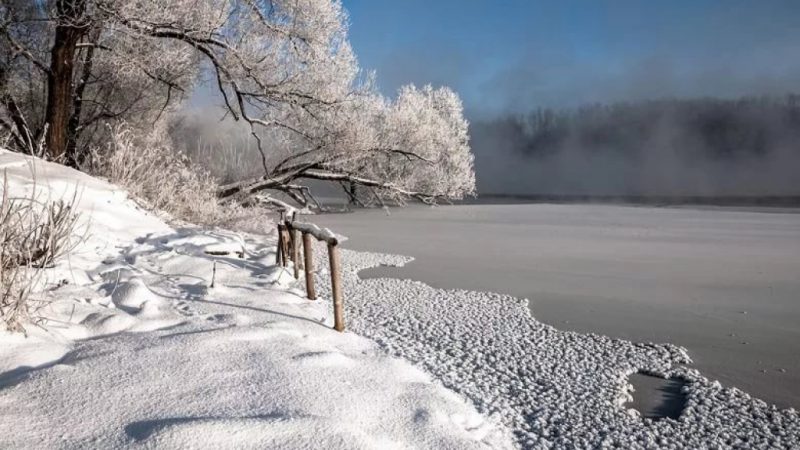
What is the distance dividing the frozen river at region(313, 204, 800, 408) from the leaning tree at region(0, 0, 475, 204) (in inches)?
97.7

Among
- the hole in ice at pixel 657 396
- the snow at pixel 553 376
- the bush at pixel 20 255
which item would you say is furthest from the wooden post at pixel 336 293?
the hole in ice at pixel 657 396

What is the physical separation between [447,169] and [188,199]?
37.6ft

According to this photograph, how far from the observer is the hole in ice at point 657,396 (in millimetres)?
3744

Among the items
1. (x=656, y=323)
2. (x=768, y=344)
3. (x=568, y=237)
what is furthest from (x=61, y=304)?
(x=568, y=237)

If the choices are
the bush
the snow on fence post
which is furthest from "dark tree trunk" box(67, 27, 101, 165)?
the bush

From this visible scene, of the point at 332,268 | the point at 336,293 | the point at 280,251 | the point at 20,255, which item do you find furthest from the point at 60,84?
the point at 336,293

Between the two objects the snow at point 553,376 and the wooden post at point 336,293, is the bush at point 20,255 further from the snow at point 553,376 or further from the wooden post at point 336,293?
the snow at point 553,376

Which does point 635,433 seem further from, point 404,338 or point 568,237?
point 568,237

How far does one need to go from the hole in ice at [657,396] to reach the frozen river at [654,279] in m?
0.44

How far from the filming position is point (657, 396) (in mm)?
4016

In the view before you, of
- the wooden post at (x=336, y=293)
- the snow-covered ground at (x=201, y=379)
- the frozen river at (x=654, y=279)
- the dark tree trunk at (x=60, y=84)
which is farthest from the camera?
the dark tree trunk at (x=60, y=84)

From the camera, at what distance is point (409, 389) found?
3.53 meters

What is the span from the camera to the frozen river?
199 inches

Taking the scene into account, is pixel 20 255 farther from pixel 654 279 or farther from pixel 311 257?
pixel 654 279
